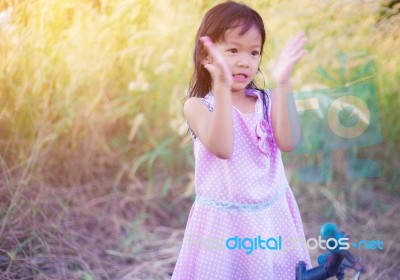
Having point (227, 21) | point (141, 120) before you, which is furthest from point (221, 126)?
point (141, 120)

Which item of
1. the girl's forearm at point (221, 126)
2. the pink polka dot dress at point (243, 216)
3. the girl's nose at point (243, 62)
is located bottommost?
the pink polka dot dress at point (243, 216)

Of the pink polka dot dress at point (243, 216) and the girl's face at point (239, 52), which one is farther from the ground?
the girl's face at point (239, 52)

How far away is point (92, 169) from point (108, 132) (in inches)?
5.7

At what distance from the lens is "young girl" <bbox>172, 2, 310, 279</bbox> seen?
1.11 m

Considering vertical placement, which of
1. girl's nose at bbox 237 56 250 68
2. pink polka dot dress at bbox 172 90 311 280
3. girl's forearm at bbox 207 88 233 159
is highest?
girl's nose at bbox 237 56 250 68

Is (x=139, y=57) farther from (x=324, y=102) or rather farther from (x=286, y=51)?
(x=286, y=51)

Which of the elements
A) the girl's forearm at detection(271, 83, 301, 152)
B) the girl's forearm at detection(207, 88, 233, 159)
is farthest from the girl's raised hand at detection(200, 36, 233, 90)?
the girl's forearm at detection(271, 83, 301, 152)

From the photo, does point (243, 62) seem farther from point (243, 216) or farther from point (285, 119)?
point (243, 216)

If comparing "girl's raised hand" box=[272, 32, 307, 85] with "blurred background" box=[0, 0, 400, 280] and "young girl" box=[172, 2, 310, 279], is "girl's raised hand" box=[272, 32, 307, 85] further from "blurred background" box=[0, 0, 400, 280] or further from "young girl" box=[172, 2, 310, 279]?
"blurred background" box=[0, 0, 400, 280]

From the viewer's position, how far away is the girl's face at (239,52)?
1.11 metres

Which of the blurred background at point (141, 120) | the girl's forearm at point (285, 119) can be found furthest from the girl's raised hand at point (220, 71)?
the blurred background at point (141, 120)

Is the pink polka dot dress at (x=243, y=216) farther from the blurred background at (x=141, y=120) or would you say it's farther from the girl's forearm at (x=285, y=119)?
the blurred background at (x=141, y=120)

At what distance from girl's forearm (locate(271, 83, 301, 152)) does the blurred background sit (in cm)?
76

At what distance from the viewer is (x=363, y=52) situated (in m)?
2.04
